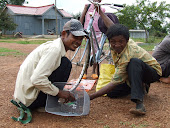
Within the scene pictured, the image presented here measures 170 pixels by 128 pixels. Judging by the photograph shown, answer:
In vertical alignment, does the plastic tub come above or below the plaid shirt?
below

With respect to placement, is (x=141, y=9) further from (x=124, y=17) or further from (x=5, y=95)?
(x=5, y=95)

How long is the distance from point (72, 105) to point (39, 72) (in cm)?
65

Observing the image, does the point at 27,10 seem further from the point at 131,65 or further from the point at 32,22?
the point at 131,65

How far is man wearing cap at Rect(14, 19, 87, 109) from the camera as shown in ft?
6.59

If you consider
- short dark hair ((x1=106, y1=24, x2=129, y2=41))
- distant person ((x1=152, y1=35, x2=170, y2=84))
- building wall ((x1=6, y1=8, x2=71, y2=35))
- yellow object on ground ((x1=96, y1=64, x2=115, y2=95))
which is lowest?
building wall ((x1=6, y1=8, x2=71, y2=35))

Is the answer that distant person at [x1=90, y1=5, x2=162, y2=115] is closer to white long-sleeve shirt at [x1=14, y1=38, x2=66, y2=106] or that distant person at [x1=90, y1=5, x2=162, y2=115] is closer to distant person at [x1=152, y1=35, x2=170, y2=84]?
white long-sleeve shirt at [x1=14, y1=38, x2=66, y2=106]

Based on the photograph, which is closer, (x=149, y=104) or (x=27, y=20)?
(x=149, y=104)

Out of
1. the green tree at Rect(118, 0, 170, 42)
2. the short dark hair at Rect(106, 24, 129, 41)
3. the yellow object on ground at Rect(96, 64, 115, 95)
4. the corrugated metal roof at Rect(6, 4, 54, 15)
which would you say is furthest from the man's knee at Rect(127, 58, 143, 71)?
the corrugated metal roof at Rect(6, 4, 54, 15)

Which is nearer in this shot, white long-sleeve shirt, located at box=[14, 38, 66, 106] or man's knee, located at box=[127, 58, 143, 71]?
white long-sleeve shirt, located at box=[14, 38, 66, 106]

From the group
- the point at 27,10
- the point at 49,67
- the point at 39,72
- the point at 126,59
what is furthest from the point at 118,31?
the point at 27,10

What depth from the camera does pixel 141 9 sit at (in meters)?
17.0

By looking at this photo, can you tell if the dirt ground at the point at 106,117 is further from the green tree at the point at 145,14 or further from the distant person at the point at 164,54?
the green tree at the point at 145,14

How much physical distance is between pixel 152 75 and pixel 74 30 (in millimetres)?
1065

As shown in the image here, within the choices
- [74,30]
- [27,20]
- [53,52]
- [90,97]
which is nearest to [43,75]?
[53,52]
